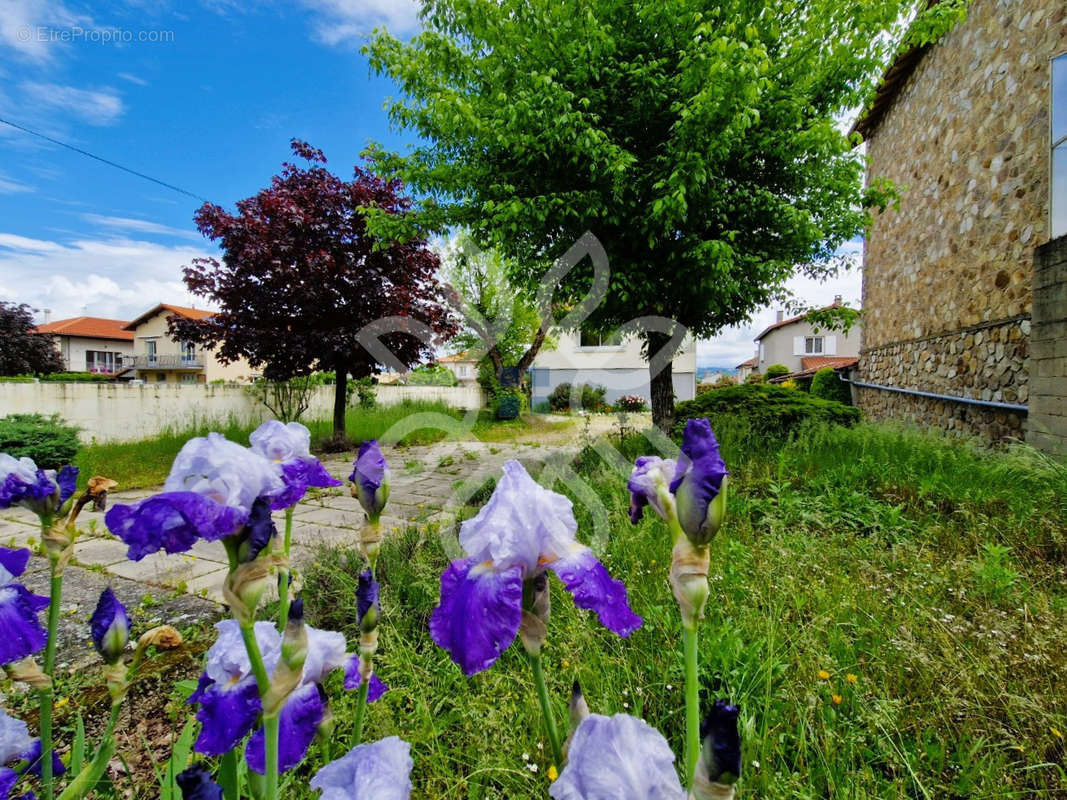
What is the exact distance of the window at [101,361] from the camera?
3622 centimetres

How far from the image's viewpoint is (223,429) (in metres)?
9.02

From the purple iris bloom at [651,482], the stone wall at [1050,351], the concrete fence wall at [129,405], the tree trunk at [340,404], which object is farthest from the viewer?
the tree trunk at [340,404]

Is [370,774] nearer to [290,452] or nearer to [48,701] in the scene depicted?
[290,452]

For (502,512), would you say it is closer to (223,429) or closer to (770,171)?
(770,171)

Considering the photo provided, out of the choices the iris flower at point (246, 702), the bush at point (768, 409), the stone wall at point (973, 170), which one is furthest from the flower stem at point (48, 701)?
the stone wall at point (973, 170)

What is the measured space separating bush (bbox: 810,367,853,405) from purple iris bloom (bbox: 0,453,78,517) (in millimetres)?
12802

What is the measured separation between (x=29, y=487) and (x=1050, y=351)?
6504 millimetres

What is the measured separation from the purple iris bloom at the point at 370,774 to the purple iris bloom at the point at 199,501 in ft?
0.90

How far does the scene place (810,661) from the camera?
179cm

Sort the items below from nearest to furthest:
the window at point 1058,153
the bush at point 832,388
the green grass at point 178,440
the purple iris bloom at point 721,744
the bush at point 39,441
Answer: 1. the purple iris bloom at point 721,744
2. the window at point 1058,153
3. the bush at point 39,441
4. the green grass at point 178,440
5. the bush at point 832,388

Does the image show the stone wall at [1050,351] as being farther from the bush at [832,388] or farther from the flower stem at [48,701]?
the bush at [832,388]

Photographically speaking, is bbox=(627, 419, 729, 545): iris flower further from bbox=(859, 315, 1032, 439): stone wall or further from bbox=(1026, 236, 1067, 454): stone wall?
bbox=(859, 315, 1032, 439): stone wall

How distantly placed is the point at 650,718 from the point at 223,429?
375 inches

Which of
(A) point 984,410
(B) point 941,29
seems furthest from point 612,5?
(A) point 984,410
